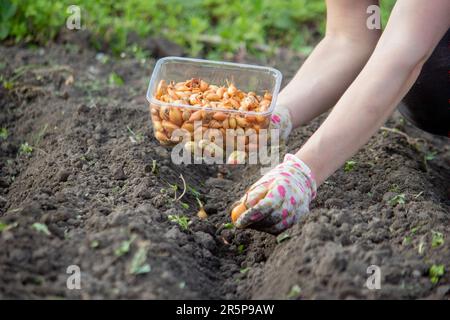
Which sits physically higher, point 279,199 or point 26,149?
point 279,199

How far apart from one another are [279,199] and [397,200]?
56cm

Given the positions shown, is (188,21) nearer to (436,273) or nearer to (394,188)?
(394,188)

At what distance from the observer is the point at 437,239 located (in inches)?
78.5

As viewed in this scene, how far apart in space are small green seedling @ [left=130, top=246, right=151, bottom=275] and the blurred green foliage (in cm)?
220

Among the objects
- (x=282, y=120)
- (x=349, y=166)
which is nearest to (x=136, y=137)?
(x=282, y=120)

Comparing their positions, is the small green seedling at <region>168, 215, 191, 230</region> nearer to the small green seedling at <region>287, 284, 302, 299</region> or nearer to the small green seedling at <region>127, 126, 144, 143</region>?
the small green seedling at <region>287, 284, 302, 299</region>

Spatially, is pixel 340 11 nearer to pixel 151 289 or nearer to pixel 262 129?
pixel 262 129

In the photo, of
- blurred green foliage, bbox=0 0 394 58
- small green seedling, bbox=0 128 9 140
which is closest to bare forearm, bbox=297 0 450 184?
small green seedling, bbox=0 128 9 140

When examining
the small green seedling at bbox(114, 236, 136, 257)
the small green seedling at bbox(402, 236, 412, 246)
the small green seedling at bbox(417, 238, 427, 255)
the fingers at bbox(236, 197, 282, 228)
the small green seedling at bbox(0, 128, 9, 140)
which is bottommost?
the small green seedling at bbox(0, 128, 9, 140)

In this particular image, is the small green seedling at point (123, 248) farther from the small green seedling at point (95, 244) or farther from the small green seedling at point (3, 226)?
the small green seedling at point (3, 226)

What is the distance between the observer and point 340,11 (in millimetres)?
2637

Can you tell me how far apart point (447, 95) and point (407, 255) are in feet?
3.44

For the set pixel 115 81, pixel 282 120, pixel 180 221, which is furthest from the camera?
pixel 115 81

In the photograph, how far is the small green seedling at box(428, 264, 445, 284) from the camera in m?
1.83
